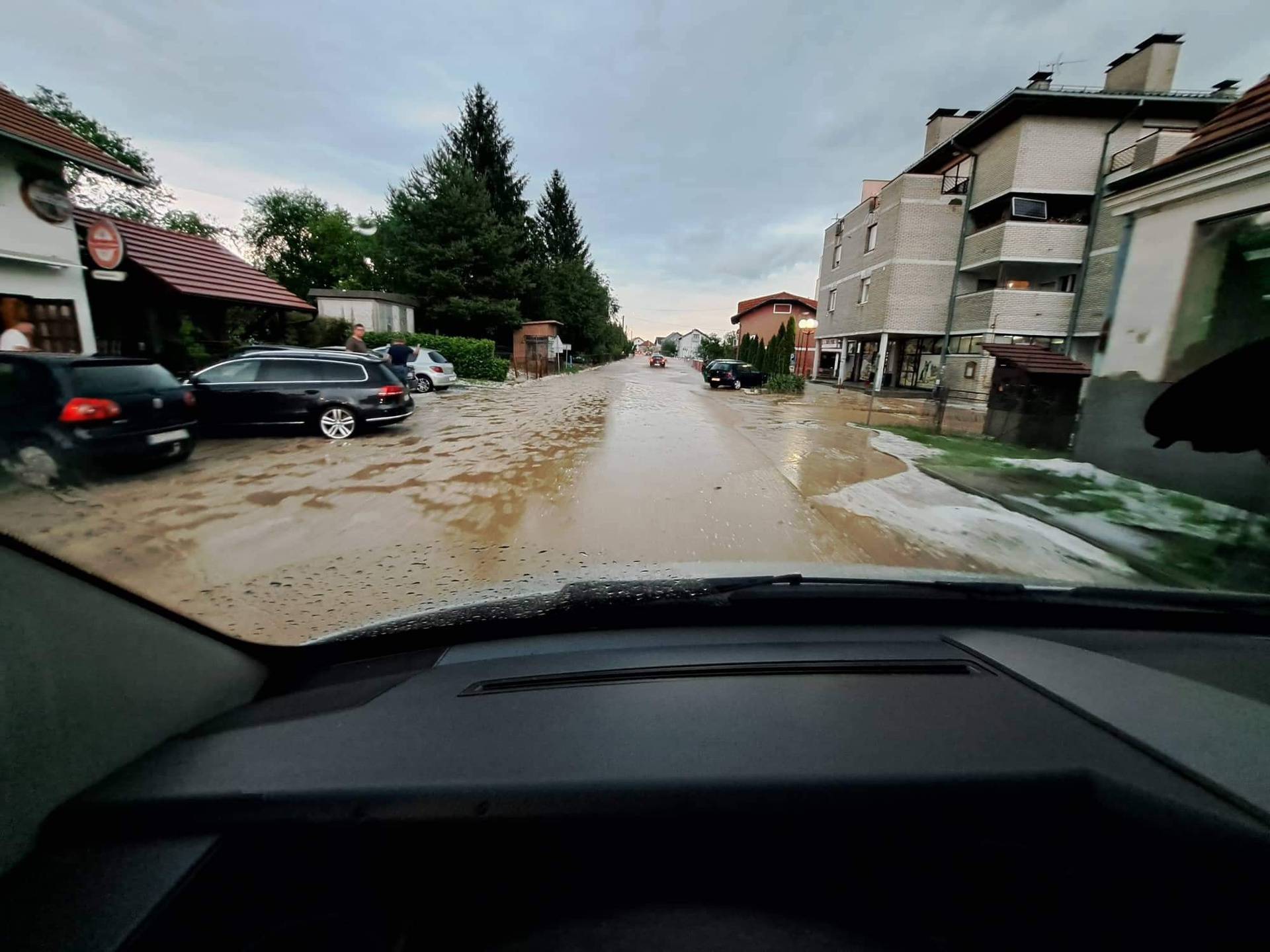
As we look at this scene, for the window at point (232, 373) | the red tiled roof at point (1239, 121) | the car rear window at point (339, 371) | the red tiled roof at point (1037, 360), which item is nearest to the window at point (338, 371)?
the car rear window at point (339, 371)

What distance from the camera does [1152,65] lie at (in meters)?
20.8

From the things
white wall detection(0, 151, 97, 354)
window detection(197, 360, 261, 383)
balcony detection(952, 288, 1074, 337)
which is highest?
balcony detection(952, 288, 1074, 337)

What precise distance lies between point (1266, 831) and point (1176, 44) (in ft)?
109

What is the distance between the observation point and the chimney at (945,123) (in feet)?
90.3

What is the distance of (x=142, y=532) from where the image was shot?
4645 millimetres

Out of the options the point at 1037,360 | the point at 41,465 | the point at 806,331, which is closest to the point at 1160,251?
the point at 1037,360

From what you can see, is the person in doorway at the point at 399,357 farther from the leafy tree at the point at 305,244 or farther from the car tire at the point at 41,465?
the leafy tree at the point at 305,244

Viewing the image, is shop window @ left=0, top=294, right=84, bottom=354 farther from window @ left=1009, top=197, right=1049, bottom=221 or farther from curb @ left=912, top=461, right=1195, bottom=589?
window @ left=1009, top=197, right=1049, bottom=221

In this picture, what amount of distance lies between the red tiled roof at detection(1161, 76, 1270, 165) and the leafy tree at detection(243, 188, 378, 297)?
5580 cm

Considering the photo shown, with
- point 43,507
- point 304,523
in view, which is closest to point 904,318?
point 304,523

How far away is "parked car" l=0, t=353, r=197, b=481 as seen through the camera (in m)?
4.73

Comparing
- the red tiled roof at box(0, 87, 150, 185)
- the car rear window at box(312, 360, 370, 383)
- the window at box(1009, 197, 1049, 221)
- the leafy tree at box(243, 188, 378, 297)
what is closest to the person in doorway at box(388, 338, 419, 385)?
the car rear window at box(312, 360, 370, 383)

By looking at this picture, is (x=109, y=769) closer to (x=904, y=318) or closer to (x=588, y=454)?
(x=588, y=454)

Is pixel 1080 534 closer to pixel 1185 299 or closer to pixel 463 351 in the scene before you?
pixel 1185 299
